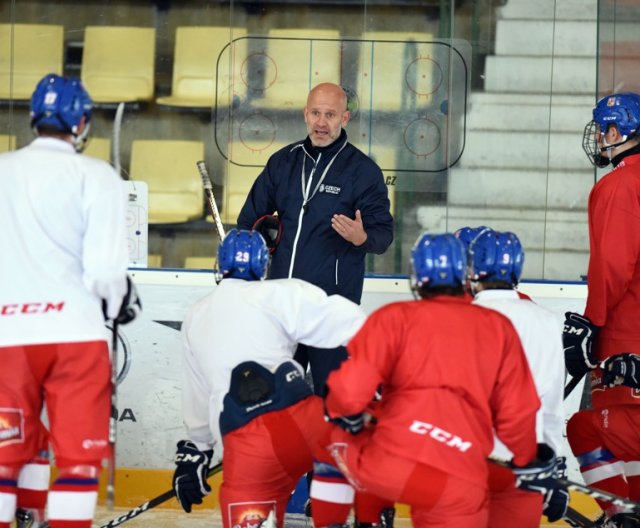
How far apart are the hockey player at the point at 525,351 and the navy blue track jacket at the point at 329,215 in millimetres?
854

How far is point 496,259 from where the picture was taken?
137 inches

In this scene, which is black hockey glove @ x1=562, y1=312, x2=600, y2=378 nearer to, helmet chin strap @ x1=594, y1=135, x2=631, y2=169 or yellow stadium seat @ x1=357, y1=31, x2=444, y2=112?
helmet chin strap @ x1=594, y1=135, x2=631, y2=169

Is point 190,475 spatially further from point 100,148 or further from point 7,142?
point 100,148

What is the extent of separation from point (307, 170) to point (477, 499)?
1735 mm

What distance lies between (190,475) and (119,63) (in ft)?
10.7

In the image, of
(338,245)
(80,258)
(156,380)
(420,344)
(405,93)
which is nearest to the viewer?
(420,344)

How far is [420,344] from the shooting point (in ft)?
9.76

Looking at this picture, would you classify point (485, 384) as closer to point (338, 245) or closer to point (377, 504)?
point (377, 504)

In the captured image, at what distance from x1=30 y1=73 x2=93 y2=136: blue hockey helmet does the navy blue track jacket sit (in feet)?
4.19

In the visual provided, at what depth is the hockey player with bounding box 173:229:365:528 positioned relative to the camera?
339 cm

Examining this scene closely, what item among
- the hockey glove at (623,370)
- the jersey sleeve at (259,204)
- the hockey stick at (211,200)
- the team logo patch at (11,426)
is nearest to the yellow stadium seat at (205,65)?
the hockey stick at (211,200)

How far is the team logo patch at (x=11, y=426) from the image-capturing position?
310cm

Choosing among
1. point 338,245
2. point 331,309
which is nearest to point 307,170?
point 338,245

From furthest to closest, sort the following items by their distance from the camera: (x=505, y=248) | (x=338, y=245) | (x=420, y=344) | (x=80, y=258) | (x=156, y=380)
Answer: (x=156, y=380) < (x=338, y=245) < (x=505, y=248) < (x=80, y=258) < (x=420, y=344)
